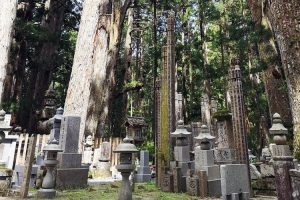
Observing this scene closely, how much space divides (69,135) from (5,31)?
205 inches

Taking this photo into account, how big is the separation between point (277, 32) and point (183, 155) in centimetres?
364

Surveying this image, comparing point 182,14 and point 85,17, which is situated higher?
point 182,14

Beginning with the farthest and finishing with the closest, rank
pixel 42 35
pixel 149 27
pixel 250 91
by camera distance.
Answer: pixel 149 27 < pixel 250 91 < pixel 42 35

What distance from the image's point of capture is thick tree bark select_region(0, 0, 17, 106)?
31.1ft

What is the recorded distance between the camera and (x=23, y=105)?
1541 cm

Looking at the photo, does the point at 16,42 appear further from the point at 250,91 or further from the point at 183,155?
the point at 250,91

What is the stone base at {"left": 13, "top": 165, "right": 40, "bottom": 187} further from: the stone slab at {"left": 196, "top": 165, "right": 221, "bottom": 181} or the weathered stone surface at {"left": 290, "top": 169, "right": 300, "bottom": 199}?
the weathered stone surface at {"left": 290, "top": 169, "right": 300, "bottom": 199}

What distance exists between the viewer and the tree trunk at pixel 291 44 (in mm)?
5375

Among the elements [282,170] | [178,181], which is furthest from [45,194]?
[282,170]

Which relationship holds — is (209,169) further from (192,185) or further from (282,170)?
Result: (282,170)

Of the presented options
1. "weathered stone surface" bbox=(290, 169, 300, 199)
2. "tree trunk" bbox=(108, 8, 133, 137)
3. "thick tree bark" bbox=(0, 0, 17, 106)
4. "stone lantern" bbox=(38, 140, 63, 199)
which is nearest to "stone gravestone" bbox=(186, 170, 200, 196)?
"weathered stone surface" bbox=(290, 169, 300, 199)

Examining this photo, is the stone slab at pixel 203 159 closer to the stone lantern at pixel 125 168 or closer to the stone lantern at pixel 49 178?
the stone lantern at pixel 125 168

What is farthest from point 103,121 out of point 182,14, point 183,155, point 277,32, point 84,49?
point 182,14

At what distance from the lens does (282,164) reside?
376cm
